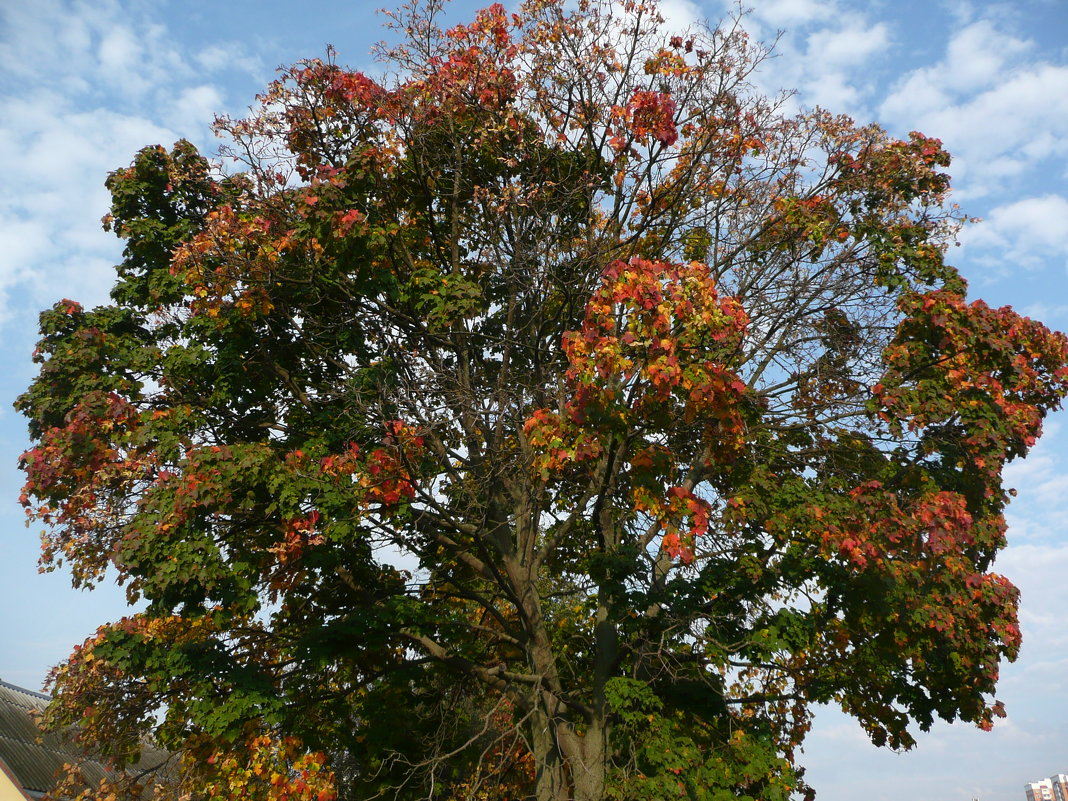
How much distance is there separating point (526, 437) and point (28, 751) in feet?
67.1

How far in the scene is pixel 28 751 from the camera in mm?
22875

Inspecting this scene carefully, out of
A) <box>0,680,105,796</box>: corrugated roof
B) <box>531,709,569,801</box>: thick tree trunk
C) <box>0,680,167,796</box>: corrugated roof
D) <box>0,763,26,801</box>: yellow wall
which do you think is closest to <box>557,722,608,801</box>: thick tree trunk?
<box>531,709,569,801</box>: thick tree trunk

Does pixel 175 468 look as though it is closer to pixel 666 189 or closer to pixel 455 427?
pixel 455 427

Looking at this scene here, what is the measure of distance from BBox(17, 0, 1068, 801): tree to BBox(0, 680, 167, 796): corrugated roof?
40.5 ft

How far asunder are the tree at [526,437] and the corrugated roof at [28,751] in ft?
40.5

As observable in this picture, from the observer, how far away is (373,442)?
11.2 metres

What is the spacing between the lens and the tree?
386 inches

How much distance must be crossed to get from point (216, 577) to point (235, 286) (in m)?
3.97

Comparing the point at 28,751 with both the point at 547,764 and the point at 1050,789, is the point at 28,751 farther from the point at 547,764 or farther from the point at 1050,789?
the point at 1050,789

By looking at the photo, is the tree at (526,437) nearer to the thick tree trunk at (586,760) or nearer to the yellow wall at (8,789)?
the thick tree trunk at (586,760)

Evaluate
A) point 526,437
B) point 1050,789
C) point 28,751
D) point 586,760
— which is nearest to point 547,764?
point 586,760

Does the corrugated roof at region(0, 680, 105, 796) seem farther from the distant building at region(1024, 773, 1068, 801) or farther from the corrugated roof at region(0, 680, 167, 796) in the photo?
the distant building at region(1024, 773, 1068, 801)

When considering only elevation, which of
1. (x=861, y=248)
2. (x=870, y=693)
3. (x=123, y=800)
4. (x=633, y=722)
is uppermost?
(x=861, y=248)

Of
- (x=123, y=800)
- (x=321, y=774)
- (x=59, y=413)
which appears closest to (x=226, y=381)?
(x=59, y=413)
